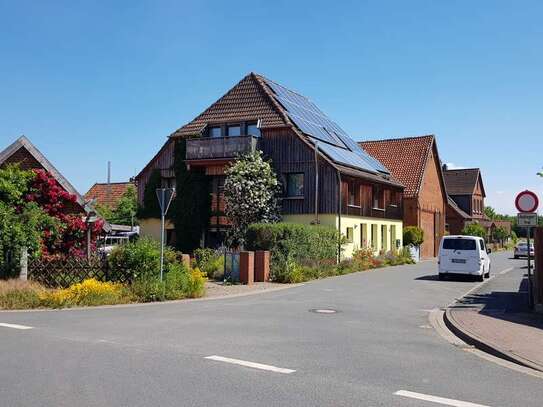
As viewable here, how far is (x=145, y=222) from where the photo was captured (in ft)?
119

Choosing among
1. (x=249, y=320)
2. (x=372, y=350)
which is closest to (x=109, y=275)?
(x=249, y=320)

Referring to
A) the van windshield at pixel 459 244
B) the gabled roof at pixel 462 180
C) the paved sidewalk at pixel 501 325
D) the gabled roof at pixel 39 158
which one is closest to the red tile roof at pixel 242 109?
the van windshield at pixel 459 244

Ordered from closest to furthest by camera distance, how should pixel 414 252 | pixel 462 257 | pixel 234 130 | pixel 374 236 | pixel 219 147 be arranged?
pixel 462 257
pixel 219 147
pixel 234 130
pixel 374 236
pixel 414 252

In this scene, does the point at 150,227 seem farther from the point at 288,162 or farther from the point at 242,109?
the point at 288,162

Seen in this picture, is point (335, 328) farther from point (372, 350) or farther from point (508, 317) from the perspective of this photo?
point (508, 317)

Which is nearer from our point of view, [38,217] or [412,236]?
[38,217]

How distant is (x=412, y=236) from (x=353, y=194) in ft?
→ 29.4

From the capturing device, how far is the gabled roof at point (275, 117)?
33.3 metres

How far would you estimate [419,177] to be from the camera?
4334 centimetres

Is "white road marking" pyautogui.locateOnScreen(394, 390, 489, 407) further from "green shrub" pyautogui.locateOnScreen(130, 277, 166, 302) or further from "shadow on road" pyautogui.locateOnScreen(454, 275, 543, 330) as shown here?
"green shrub" pyautogui.locateOnScreen(130, 277, 166, 302)

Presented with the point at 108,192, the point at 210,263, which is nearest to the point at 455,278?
the point at 210,263

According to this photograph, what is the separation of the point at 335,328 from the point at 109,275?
26.5 feet

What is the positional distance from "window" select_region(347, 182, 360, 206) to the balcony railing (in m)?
5.84

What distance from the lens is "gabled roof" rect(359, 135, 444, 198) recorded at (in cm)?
4334
